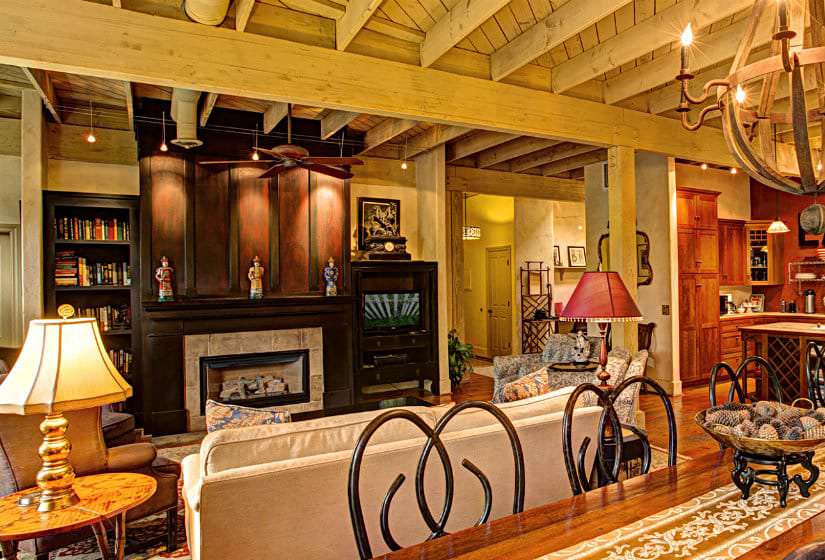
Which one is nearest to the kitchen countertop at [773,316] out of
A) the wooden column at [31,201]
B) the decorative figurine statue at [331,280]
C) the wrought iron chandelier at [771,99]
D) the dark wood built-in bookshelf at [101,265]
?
the decorative figurine statue at [331,280]

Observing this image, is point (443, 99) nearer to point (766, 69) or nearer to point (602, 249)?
point (766, 69)

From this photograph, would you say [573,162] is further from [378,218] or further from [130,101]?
[130,101]

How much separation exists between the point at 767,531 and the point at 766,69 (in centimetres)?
135

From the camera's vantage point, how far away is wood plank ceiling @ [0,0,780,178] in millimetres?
3506

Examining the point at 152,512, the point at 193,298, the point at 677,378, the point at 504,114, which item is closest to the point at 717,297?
the point at 677,378

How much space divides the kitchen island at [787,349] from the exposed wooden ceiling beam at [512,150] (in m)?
3.05

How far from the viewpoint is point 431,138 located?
21.3 ft

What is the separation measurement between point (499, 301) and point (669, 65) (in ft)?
20.9

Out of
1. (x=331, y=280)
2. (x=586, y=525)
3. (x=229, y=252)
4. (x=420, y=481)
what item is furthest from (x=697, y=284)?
(x=420, y=481)

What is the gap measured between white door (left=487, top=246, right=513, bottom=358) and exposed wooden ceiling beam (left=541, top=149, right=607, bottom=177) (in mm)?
2039

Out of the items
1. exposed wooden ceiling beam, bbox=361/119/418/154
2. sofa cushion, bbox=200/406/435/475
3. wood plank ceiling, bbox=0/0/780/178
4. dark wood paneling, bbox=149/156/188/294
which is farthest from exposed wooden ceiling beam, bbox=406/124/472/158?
sofa cushion, bbox=200/406/435/475

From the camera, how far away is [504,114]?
4.51m

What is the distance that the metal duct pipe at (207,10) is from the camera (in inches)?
124

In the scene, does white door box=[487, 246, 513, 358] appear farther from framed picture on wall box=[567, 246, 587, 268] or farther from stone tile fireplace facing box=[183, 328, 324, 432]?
stone tile fireplace facing box=[183, 328, 324, 432]
